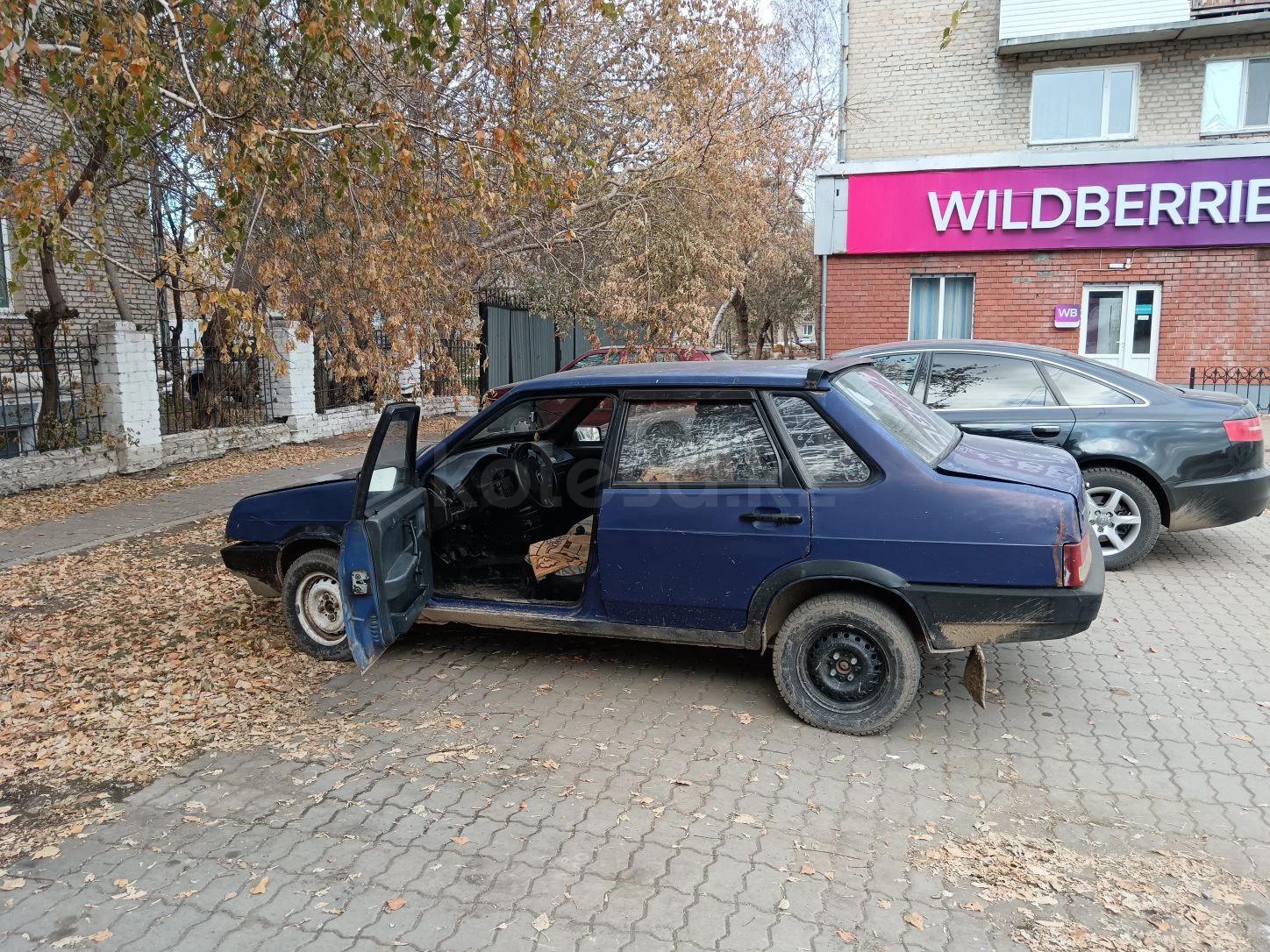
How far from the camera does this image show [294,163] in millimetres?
5289

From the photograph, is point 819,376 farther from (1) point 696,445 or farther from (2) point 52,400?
(2) point 52,400

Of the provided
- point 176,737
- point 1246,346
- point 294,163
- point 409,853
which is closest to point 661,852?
point 409,853

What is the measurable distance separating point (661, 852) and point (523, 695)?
1502mm

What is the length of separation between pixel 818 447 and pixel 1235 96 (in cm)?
1457

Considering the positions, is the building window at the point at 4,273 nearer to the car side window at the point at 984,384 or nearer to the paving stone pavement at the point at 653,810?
the paving stone pavement at the point at 653,810

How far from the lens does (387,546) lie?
4.24 m

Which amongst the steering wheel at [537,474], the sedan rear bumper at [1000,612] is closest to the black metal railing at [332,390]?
the steering wheel at [537,474]

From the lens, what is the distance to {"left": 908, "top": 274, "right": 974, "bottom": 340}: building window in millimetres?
15039

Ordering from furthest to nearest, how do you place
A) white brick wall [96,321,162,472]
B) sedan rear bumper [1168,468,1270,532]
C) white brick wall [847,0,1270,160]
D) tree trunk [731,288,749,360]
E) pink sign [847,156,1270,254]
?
tree trunk [731,288,749,360], white brick wall [847,0,1270,160], pink sign [847,156,1270,254], white brick wall [96,321,162,472], sedan rear bumper [1168,468,1270,532]

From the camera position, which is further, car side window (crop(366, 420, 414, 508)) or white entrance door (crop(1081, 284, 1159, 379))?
white entrance door (crop(1081, 284, 1159, 379))

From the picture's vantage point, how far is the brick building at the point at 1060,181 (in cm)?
1381

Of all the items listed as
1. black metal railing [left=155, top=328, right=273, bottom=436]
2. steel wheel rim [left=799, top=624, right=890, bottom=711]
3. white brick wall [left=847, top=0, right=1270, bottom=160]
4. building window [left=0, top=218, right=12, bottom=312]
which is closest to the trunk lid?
steel wheel rim [left=799, top=624, right=890, bottom=711]

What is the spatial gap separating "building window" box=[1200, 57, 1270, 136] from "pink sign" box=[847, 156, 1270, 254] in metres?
1.13

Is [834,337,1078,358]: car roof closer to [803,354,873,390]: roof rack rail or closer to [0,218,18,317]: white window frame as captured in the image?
[803,354,873,390]: roof rack rail
